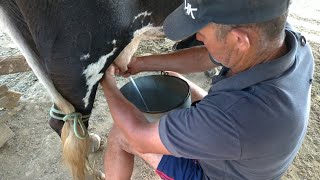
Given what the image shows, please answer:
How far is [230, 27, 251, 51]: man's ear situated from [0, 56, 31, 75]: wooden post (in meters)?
1.86

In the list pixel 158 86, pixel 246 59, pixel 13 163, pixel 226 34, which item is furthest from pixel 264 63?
pixel 13 163

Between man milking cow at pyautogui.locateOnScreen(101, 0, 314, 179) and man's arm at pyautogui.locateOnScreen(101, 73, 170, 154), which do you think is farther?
man's arm at pyautogui.locateOnScreen(101, 73, 170, 154)

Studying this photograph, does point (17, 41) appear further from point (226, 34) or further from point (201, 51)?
point (226, 34)

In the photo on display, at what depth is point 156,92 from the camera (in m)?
2.27

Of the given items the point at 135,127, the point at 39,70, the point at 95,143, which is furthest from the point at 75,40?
the point at 95,143

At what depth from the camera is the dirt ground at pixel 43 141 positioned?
2.52m

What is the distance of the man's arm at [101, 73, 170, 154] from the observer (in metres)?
1.48

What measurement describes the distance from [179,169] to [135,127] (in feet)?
1.26

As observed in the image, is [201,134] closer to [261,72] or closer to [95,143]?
[261,72]

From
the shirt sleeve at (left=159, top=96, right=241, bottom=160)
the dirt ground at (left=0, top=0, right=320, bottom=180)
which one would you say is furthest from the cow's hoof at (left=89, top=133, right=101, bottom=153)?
the shirt sleeve at (left=159, top=96, right=241, bottom=160)

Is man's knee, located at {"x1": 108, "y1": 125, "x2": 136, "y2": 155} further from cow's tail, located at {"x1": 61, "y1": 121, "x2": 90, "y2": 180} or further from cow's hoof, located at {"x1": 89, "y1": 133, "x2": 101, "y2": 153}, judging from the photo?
cow's hoof, located at {"x1": 89, "y1": 133, "x2": 101, "y2": 153}

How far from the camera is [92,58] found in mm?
1793

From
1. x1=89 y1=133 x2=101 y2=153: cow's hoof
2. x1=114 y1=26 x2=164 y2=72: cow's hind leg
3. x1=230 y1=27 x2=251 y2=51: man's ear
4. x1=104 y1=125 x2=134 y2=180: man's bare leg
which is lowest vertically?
x1=89 y1=133 x2=101 y2=153: cow's hoof

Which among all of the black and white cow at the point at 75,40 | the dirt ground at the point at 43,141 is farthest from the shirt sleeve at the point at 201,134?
the dirt ground at the point at 43,141
